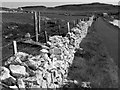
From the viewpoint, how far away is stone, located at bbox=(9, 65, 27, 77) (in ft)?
15.9

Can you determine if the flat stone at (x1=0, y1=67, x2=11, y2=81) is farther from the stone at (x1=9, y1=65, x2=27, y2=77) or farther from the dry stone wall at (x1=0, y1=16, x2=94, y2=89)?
the stone at (x1=9, y1=65, x2=27, y2=77)

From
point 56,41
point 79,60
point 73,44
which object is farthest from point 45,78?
point 73,44

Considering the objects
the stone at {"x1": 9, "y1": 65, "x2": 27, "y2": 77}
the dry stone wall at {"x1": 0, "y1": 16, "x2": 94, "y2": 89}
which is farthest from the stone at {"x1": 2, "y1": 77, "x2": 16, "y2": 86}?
the stone at {"x1": 9, "y1": 65, "x2": 27, "y2": 77}

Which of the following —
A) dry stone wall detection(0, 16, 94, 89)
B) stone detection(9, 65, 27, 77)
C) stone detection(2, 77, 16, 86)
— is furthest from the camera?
stone detection(9, 65, 27, 77)

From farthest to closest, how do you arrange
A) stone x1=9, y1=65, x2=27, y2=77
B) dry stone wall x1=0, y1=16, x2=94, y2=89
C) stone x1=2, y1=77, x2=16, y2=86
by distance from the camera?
stone x1=9, y1=65, x2=27, y2=77 < dry stone wall x1=0, y1=16, x2=94, y2=89 < stone x1=2, y1=77, x2=16, y2=86

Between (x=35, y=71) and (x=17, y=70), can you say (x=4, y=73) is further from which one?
(x=35, y=71)

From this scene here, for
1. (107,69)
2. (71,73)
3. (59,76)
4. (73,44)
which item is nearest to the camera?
(59,76)

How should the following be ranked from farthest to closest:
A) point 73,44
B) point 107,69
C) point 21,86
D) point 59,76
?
point 73,44 < point 107,69 < point 59,76 < point 21,86

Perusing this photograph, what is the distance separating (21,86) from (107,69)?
18.9ft

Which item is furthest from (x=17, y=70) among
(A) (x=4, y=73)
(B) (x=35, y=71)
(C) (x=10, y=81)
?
(B) (x=35, y=71)

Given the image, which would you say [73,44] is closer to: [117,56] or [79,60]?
[79,60]

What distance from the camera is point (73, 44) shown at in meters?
10.8

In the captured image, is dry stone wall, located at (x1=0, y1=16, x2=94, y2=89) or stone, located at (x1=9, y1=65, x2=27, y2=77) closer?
dry stone wall, located at (x1=0, y1=16, x2=94, y2=89)

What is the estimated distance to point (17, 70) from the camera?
493 cm
